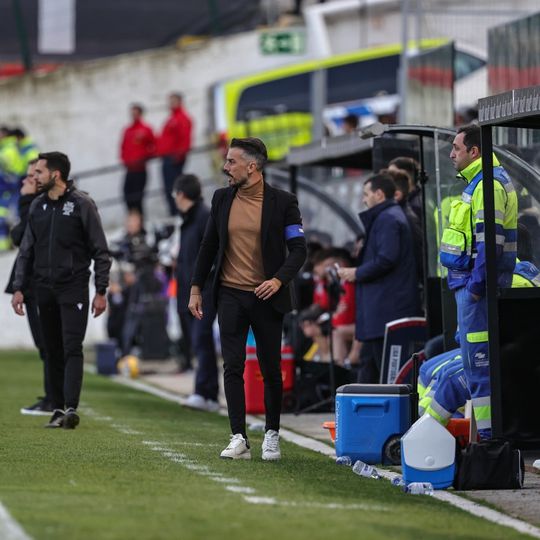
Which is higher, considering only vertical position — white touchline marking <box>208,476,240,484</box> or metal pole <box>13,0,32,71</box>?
metal pole <box>13,0,32,71</box>

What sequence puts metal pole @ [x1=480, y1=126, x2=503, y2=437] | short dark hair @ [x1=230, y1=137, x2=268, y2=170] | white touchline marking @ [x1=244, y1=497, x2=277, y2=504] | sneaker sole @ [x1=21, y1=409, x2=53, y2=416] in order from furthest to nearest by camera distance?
1. sneaker sole @ [x1=21, y1=409, x2=53, y2=416]
2. short dark hair @ [x1=230, y1=137, x2=268, y2=170]
3. metal pole @ [x1=480, y1=126, x2=503, y2=437]
4. white touchline marking @ [x1=244, y1=497, x2=277, y2=504]

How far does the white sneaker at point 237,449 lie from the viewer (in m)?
10.6

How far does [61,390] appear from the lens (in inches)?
524

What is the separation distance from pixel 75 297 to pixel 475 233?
3862 millimetres

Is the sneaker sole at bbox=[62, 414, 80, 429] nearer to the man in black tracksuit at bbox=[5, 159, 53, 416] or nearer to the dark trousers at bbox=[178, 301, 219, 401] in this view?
the man in black tracksuit at bbox=[5, 159, 53, 416]

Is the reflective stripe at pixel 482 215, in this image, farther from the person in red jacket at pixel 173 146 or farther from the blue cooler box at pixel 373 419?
the person in red jacket at pixel 173 146

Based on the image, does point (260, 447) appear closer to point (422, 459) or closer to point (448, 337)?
point (448, 337)

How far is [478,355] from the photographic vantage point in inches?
400

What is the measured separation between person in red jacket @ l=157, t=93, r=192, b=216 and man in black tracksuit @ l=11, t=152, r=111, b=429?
1430cm

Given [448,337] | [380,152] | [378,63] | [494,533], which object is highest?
[378,63]

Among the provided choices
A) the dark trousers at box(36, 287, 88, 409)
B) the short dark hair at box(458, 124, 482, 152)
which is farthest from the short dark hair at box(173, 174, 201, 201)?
the short dark hair at box(458, 124, 482, 152)

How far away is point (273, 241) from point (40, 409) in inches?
166

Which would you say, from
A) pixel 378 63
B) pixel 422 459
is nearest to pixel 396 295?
pixel 422 459

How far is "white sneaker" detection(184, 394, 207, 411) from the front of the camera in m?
15.5
